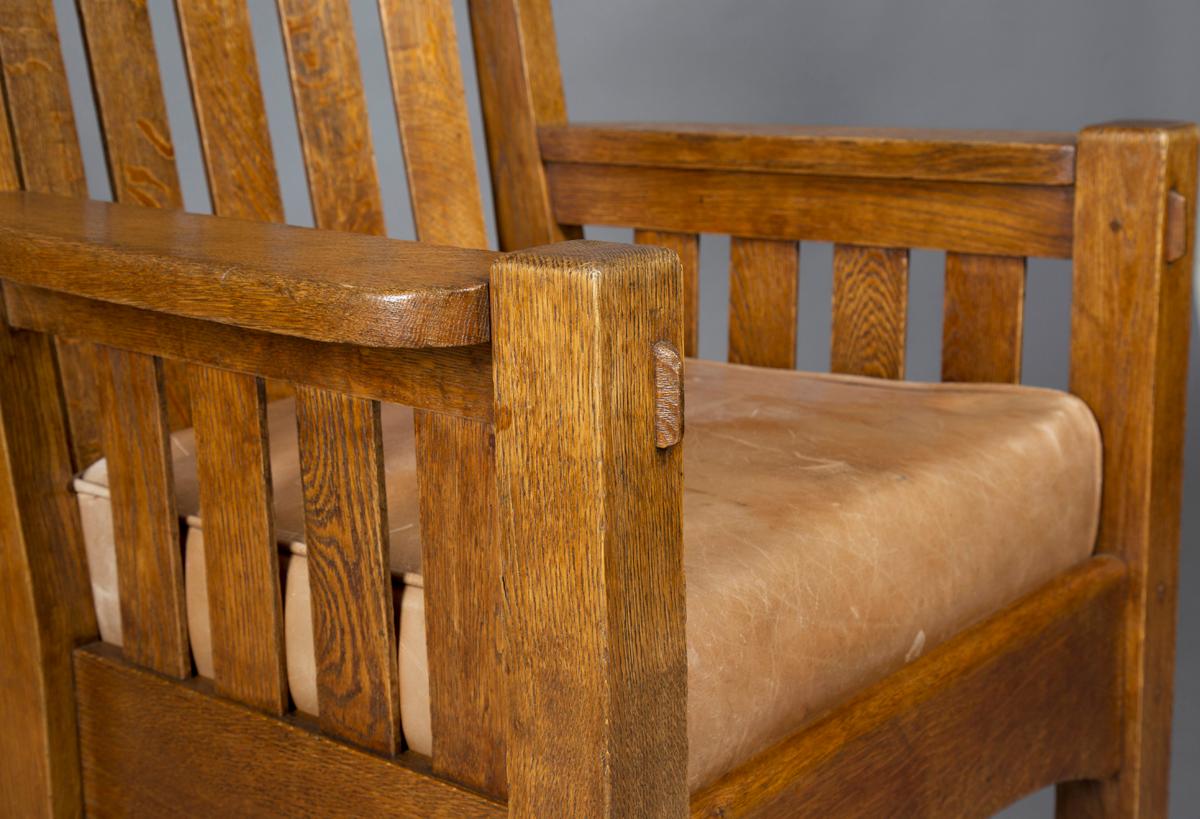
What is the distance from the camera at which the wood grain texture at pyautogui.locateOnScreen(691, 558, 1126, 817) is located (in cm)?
102

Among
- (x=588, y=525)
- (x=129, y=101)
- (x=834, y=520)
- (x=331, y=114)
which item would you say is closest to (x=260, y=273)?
(x=588, y=525)

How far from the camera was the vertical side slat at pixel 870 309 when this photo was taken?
146cm

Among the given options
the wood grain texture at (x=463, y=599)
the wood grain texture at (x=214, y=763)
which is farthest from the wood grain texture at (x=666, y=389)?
the wood grain texture at (x=214, y=763)

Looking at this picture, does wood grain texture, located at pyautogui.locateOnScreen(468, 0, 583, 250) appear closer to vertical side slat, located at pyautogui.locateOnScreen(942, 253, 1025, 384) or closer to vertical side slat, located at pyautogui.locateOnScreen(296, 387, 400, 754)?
vertical side slat, located at pyautogui.locateOnScreen(942, 253, 1025, 384)

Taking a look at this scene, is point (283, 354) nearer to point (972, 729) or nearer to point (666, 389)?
point (666, 389)

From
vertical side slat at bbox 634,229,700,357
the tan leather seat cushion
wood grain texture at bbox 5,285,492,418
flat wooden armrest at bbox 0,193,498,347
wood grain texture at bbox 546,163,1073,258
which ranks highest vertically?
flat wooden armrest at bbox 0,193,498,347

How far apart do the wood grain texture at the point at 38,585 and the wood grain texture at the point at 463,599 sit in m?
0.36

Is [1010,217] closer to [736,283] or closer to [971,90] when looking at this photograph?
[736,283]

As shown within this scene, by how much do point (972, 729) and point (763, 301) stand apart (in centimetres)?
49

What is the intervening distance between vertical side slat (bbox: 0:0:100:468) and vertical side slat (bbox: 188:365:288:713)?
212mm

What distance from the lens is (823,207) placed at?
147 cm

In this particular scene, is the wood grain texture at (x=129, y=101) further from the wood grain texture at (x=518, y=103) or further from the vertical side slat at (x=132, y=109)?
the wood grain texture at (x=518, y=103)

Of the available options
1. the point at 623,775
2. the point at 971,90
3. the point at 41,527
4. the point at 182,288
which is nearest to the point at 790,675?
the point at 623,775

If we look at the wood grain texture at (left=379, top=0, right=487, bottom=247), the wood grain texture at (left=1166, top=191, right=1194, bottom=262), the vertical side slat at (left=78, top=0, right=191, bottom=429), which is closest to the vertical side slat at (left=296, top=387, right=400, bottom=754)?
the vertical side slat at (left=78, top=0, right=191, bottom=429)
